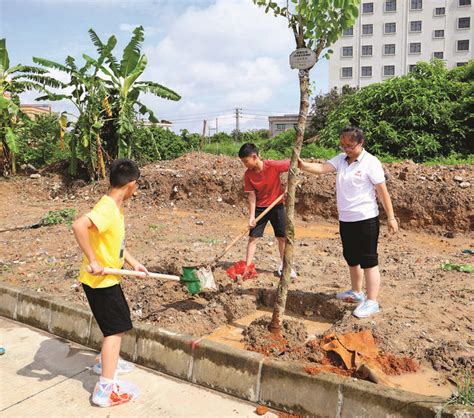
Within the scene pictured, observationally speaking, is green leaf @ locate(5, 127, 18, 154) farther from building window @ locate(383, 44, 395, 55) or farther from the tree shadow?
building window @ locate(383, 44, 395, 55)

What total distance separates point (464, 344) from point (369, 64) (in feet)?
188

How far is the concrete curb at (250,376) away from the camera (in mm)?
2574

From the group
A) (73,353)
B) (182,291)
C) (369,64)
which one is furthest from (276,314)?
(369,64)

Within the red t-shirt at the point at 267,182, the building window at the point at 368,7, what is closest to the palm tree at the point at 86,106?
the red t-shirt at the point at 267,182

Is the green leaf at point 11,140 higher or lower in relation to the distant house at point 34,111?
lower

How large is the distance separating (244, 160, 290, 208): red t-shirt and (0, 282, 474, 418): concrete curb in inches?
91.6

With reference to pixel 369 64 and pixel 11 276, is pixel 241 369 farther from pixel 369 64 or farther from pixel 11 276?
pixel 369 64

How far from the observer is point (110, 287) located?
315cm

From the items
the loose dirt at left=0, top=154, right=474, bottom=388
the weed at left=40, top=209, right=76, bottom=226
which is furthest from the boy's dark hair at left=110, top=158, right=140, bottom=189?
the weed at left=40, top=209, right=76, bottom=226

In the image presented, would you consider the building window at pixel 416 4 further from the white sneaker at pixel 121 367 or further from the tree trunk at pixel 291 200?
the white sneaker at pixel 121 367

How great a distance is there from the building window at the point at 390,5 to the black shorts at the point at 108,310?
6044 cm

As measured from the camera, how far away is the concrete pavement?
296 centimetres

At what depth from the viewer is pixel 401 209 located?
9805 millimetres

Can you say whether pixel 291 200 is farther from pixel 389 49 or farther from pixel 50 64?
pixel 389 49
